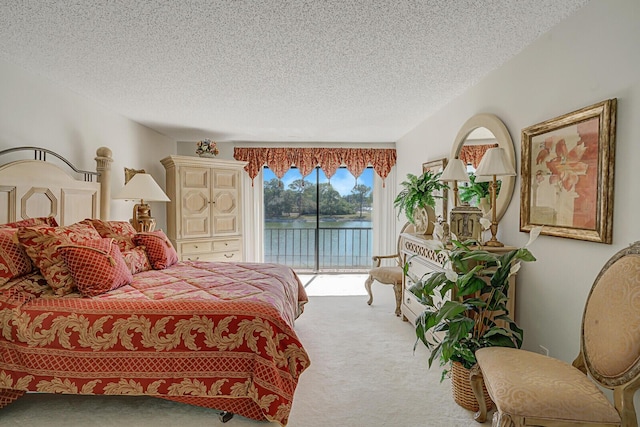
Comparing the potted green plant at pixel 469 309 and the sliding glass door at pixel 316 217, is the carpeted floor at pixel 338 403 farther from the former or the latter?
the sliding glass door at pixel 316 217

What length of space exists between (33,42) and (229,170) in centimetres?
301

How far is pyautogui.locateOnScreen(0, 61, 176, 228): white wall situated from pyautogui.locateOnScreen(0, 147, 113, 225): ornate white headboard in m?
0.16

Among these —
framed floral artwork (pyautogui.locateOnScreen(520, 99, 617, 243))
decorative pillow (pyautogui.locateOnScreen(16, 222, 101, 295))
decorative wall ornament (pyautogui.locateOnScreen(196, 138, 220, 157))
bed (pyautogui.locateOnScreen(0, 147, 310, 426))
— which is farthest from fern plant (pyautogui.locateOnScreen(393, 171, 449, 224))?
decorative wall ornament (pyautogui.locateOnScreen(196, 138, 220, 157))

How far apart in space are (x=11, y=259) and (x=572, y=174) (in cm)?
335

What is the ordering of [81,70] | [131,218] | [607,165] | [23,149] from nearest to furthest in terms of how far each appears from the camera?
[607,165]
[23,149]
[81,70]
[131,218]

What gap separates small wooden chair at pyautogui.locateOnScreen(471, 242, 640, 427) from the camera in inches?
51.7

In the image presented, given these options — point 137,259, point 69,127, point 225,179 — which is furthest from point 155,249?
point 225,179

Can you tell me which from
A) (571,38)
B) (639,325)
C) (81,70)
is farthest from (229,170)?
(639,325)

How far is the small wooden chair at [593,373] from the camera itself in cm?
131

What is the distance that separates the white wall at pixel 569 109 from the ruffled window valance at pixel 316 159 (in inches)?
120

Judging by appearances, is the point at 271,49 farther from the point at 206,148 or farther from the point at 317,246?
the point at 317,246

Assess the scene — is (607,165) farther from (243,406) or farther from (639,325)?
(243,406)

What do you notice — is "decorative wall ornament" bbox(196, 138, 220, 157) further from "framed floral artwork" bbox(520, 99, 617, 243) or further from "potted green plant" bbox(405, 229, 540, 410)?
"framed floral artwork" bbox(520, 99, 617, 243)

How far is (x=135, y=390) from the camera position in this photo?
1953 millimetres
